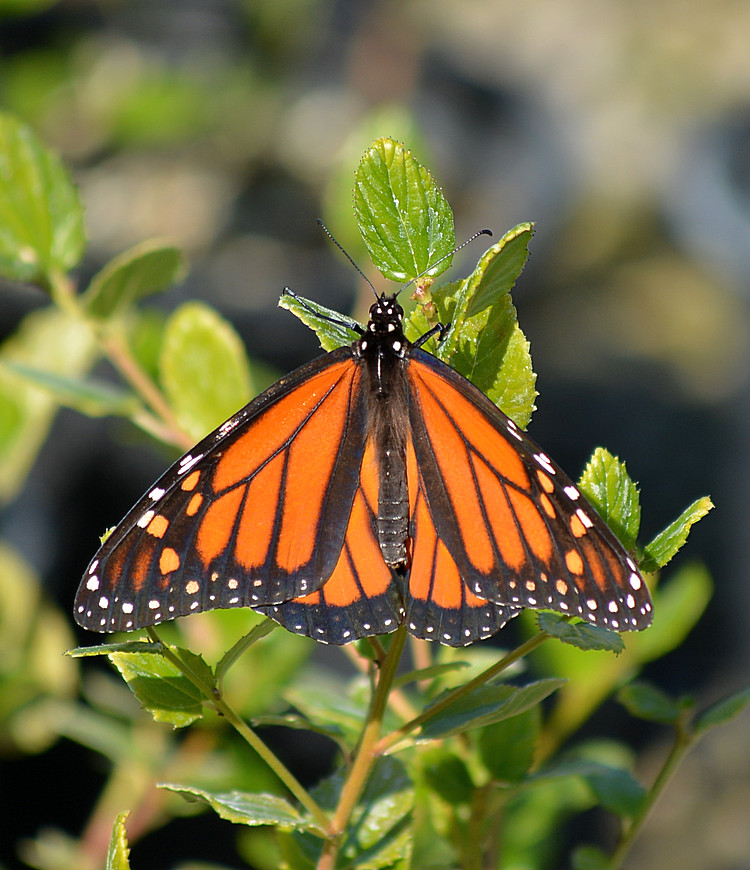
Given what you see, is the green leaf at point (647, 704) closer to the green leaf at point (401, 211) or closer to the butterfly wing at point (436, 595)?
the butterfly wing at point (436, 595)

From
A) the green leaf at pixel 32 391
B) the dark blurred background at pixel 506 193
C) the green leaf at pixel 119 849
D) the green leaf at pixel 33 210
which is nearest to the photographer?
the green leaf at pixel 119 849

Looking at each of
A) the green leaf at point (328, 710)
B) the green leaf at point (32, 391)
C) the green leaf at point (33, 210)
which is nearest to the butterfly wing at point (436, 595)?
the green leaf at point (328, 710)

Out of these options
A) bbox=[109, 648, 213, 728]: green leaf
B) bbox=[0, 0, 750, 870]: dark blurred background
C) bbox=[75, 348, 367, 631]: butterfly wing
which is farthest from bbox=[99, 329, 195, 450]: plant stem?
bbox=[0, 0, 750, 870]: dark blurred background

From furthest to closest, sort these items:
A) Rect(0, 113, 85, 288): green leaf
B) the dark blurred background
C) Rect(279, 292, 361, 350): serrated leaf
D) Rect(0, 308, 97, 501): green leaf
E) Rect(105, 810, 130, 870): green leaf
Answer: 1. the dark blurred background
2. Rect(0, 308, 97, 501): green leaf
3. Rect(0, 113, 85, 288): green leaf
4. Rect(279, 292, 361, 350): serrated leaf
5. Rect(105, 810, 130, 870): green leaf

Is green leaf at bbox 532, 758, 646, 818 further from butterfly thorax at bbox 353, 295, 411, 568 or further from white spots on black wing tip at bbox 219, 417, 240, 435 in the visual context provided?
A: white spots on black wing tip at bbox 219, 417, 240, 435

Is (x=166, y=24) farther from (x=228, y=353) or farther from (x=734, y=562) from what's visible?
(x=228, y=353)

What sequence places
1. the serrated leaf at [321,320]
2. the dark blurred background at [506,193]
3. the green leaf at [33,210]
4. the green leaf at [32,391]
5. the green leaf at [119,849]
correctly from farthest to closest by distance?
1. the dark blurred background at [506,193]
2. the green leaf at [32,391]
3. the green leaf at [33,210]
4. the serrated leaf at [321,320]
5. the green leaf at [119,849]
